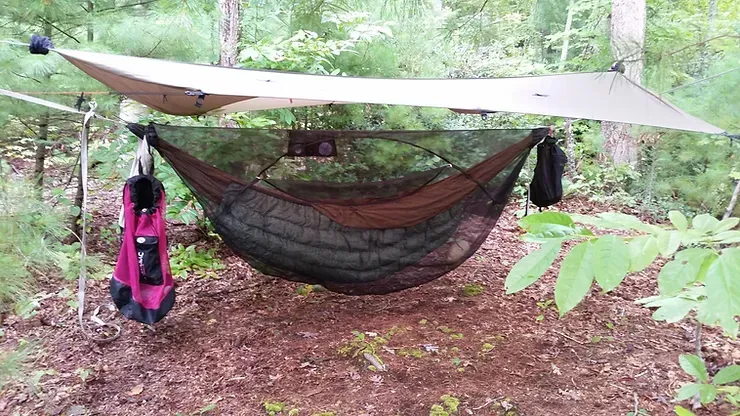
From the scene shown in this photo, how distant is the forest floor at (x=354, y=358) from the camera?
5.49 feet

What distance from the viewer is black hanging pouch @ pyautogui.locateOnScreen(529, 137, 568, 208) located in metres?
2.20

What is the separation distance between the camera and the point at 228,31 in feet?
10.8

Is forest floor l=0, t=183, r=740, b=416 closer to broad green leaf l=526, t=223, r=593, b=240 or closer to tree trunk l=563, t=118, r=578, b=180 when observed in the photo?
broad green leaf l=526, t=223, r=593, b=240

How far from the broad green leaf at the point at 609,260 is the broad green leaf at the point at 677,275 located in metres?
0.07

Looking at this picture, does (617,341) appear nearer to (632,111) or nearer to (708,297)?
(632,111)

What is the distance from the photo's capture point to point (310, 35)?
336cm

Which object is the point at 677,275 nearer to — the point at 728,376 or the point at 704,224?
the point at 704,224

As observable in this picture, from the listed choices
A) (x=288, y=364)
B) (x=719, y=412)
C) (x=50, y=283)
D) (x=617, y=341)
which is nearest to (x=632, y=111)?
(x=617, y=341)

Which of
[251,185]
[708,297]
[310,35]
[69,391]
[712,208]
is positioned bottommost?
[69,391]

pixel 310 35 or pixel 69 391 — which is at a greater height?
pixel 310 35

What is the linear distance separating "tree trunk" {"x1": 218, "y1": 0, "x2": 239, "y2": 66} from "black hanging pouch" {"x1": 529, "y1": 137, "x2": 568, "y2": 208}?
2268mm

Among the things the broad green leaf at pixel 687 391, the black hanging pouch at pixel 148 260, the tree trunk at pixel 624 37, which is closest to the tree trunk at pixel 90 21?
the black hanging pouch at pixel 148 260

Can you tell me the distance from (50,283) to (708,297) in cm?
296

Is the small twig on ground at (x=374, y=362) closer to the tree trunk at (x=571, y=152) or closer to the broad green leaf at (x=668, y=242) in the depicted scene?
the broad green leaf at (x=668, y=242)
